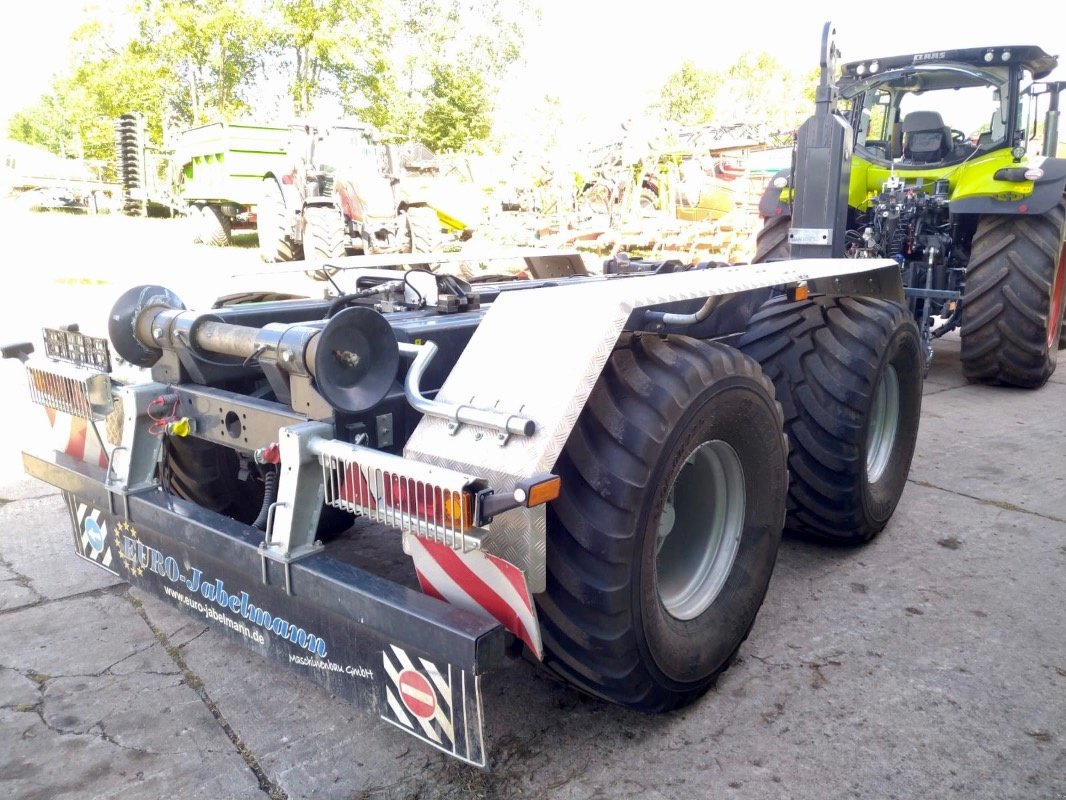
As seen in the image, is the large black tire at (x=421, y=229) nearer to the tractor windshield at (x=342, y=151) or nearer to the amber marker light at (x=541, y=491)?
the tractor windshield at (x=342, y=151)

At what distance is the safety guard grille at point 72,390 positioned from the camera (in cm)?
261

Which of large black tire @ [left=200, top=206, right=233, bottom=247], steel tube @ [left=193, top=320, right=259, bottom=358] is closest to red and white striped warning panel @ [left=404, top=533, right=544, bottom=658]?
steel tube @ [left=193, top=320, right=259, bottom=358]

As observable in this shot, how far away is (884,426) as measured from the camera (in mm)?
3924

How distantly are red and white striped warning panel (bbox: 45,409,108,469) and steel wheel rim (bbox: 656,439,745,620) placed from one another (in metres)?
1.87

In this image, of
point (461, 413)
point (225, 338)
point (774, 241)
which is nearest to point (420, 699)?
point (461, 413)

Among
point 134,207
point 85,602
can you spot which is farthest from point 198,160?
point 85,602

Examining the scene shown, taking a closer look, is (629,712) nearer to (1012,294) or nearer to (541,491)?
(541,491)

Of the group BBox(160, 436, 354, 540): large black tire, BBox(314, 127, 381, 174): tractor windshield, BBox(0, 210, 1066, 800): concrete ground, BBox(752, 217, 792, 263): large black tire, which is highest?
BBox(314, 127, 381, 174): tractor windshield

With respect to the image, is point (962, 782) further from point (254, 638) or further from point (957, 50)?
point (957, 50)

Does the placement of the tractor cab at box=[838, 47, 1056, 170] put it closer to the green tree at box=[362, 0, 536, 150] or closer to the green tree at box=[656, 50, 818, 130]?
the green tree at box=[362, 0, 536, 150]

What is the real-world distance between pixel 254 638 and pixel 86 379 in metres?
0.96

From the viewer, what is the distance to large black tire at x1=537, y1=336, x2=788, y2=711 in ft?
6.79

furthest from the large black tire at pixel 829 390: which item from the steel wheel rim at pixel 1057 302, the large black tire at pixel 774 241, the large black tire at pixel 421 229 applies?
the large black tire at pixel 421 229

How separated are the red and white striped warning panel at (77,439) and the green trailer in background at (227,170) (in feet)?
56.3
